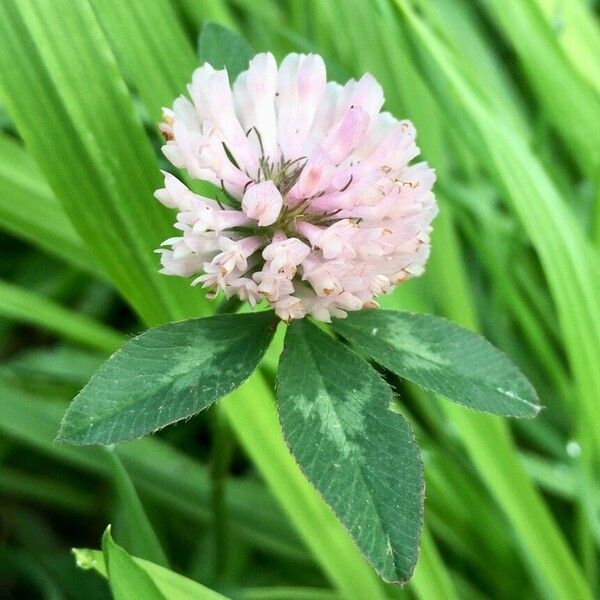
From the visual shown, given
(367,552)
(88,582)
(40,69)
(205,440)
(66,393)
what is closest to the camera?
(367,552)

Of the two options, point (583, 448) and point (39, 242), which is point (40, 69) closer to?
point (39, 242)

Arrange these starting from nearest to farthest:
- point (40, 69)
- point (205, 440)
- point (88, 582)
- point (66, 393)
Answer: point (40, 69) < point (88, 582) < point (66, 393) < point (205, 440)

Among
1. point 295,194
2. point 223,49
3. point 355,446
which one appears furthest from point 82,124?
point 355,446

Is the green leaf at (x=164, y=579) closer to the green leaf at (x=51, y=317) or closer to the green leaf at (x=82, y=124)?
the green leaf at (x=82, y=124)

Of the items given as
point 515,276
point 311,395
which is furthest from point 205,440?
point 311,395

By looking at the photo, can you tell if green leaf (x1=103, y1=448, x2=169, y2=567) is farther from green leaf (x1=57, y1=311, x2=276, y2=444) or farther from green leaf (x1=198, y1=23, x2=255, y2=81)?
green leaf (x1=198, y1=23, x2=255, y2=81)

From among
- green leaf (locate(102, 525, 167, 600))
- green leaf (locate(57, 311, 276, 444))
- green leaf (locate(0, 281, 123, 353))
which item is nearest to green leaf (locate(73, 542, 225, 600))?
green leaf (locate(102, 525, 167, 600))

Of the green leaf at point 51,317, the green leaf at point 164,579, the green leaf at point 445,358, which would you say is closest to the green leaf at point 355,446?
A: the green leaf at point 445,358
